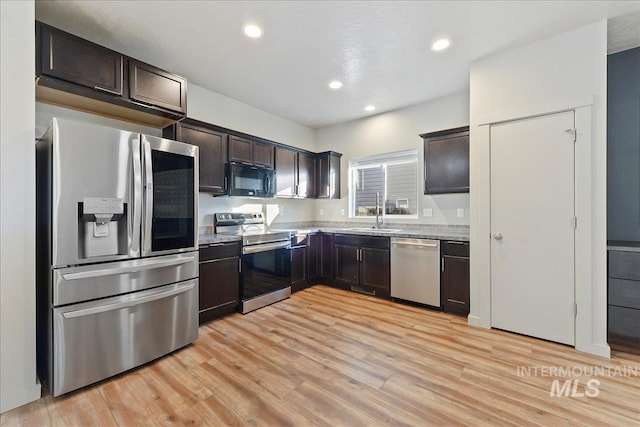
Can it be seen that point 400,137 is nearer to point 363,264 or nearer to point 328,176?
point 328,176

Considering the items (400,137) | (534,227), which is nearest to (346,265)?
(400,137)

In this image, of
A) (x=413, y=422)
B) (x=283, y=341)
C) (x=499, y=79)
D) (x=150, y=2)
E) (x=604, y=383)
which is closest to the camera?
(x=413, y=422)

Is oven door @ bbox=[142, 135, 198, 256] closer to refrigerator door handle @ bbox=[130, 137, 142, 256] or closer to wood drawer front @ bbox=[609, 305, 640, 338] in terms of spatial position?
refrigerator door handle @ bbox=[130, 137, 142, 256]

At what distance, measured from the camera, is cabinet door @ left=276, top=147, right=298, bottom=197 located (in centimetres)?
418

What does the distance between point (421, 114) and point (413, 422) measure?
3.81 metres

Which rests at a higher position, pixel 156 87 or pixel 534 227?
pixel 156 87

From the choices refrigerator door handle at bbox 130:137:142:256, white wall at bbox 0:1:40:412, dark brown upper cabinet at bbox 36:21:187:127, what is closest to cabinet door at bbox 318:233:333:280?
dark brown upper cabinet at bbox 36:21:187:127

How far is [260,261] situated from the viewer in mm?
3340

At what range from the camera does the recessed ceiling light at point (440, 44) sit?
253 cm

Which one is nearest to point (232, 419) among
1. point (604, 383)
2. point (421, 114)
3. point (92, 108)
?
point (604, 383)

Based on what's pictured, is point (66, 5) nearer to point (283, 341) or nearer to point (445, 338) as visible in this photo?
point (283, 341)

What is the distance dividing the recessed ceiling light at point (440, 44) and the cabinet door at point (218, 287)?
3036mm

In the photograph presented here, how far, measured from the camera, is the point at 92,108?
8.35 ft

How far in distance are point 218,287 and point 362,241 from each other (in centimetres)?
202
